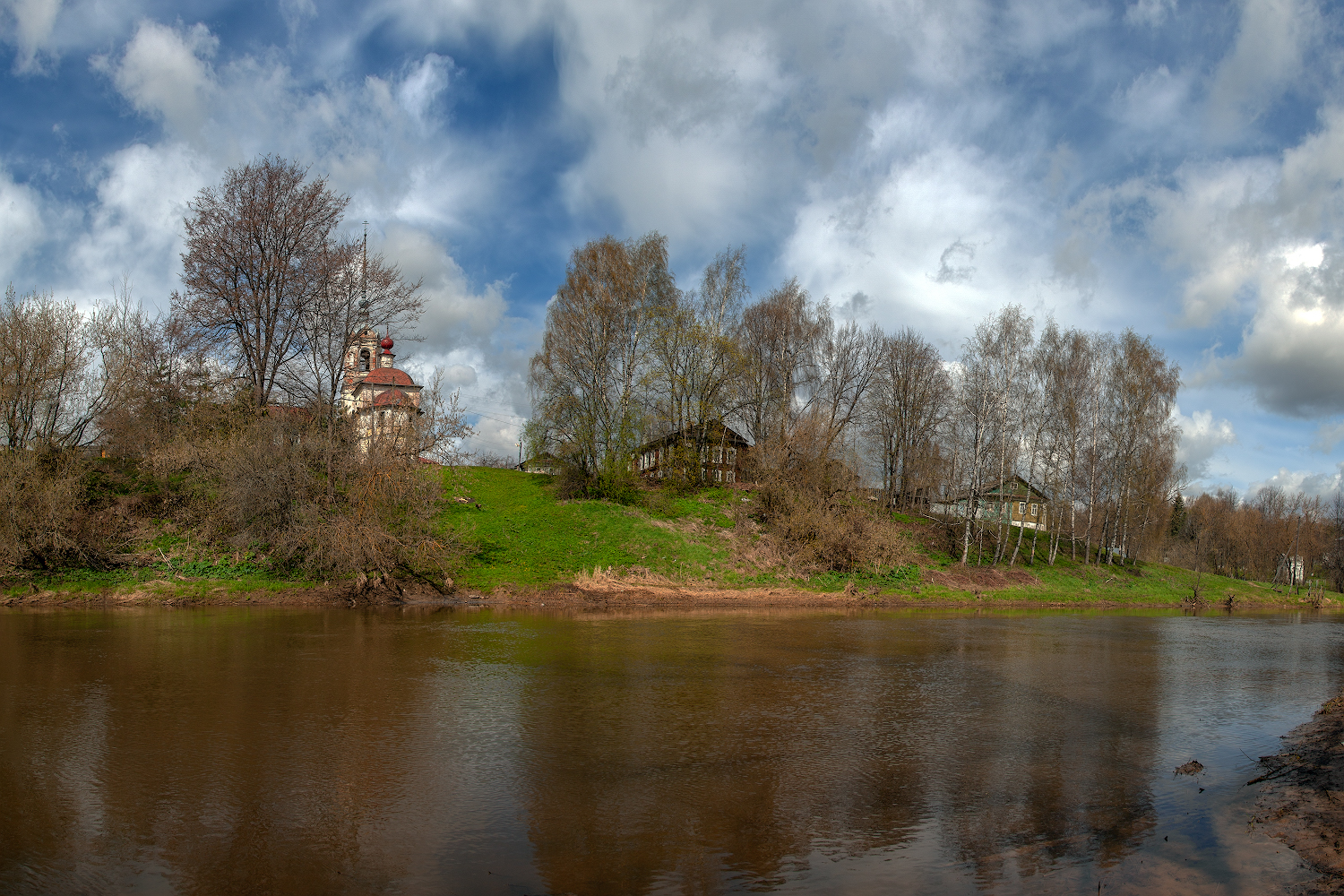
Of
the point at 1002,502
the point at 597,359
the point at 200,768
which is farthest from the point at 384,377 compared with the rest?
the point at 200,768

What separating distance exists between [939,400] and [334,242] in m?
39.8

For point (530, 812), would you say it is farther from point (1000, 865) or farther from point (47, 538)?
point (47, 538)

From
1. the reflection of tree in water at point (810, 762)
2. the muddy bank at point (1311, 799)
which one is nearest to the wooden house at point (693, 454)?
the reflection of tree in water at point (810, 762)

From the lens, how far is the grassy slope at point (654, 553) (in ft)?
97.9

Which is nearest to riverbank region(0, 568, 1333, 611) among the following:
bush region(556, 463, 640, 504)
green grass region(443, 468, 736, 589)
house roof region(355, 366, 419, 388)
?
green grass region(443, 468, 736, 589)

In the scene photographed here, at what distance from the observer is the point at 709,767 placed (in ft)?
30.1

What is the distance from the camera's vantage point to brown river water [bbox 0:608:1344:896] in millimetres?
6457

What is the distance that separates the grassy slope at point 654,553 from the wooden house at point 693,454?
6.32 feet

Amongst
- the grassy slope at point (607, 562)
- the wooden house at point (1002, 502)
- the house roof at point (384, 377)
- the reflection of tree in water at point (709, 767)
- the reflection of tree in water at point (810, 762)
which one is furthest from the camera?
the house roof at point (384, 377)

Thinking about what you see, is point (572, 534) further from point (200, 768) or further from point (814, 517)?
point (200, 768)

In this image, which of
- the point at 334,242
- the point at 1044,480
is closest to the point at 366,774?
the point at 334,242

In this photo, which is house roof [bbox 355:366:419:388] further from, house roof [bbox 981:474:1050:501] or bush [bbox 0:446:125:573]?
house roof [bbox 981:474:1050:501]

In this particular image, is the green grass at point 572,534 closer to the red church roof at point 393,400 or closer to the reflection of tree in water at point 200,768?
the red church roof at point 393,400

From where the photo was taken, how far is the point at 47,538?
22422mm
